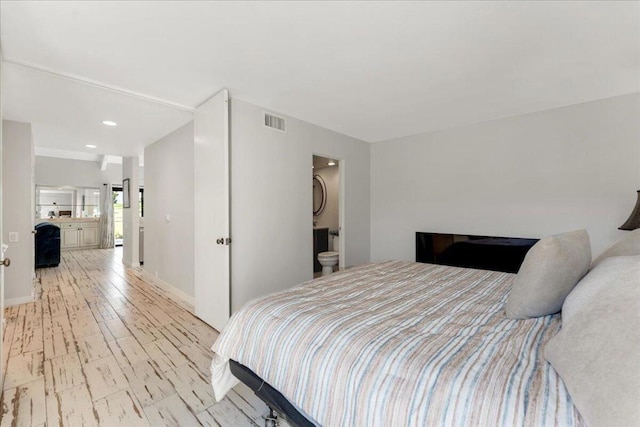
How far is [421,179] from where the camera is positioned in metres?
4.15

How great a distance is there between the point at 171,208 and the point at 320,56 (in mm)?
3204

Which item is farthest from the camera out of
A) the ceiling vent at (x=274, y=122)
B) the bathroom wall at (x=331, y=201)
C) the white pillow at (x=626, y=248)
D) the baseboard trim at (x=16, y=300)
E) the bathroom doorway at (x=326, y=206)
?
the bathroom wall at (x=331, y=201)

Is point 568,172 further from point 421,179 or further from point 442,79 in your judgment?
point 442,79

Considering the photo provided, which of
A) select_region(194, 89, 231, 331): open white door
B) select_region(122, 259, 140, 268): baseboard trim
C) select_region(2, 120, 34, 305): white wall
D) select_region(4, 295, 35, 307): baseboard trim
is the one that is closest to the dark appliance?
select_region(122, 259, 140, 268): baseboard trim

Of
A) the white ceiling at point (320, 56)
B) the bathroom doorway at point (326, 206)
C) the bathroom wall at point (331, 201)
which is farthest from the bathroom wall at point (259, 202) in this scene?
the bathroom wall at point (331, 201)

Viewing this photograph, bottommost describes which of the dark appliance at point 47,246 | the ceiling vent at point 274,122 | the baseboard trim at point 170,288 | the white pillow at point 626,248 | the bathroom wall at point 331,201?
the baseboard trim at point 170,288

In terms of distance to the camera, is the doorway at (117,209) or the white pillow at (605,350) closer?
the white pillow at (605,350)

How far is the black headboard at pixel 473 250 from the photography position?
3129mm

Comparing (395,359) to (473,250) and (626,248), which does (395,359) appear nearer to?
(626,248)

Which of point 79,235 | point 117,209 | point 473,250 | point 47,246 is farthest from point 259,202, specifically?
point 117,209

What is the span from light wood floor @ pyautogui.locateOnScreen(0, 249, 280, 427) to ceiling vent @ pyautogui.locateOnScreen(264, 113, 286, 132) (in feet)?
7.75

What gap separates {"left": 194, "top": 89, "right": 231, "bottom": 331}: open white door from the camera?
2.59 m

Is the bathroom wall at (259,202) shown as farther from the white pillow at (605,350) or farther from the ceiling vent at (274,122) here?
the white pillow at (605,350)

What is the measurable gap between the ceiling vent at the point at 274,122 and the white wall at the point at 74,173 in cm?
824
